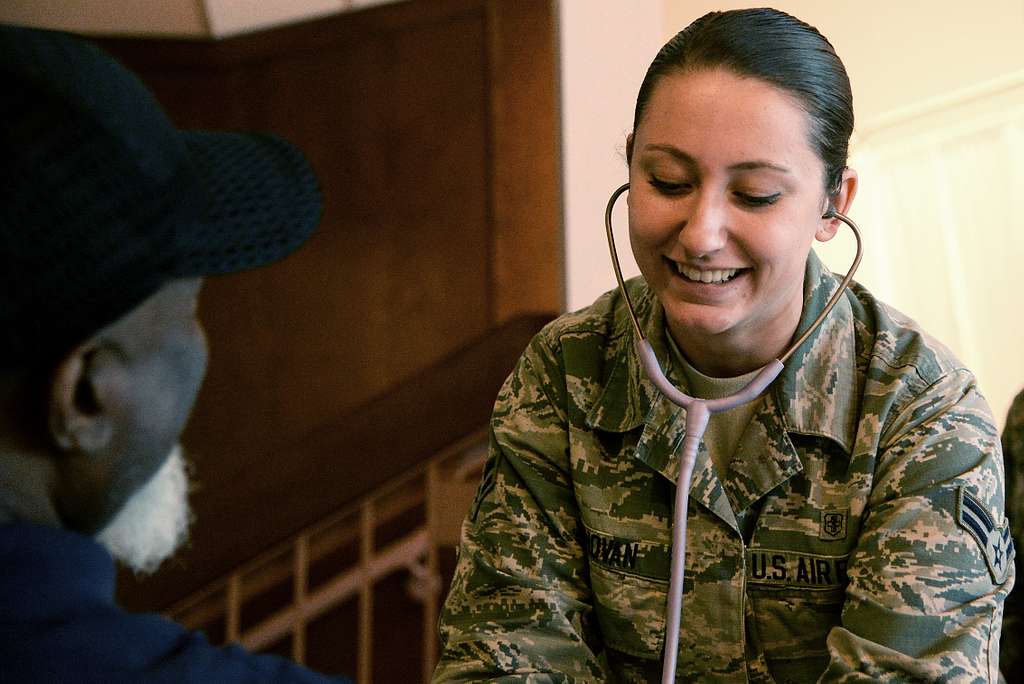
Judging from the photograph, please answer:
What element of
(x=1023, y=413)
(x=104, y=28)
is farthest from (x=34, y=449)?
(x=104, y=28)

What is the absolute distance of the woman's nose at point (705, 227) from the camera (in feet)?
3.92

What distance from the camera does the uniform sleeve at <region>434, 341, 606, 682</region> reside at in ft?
4.17

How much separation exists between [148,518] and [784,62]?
0.80 metres

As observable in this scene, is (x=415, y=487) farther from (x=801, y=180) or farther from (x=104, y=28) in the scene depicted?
(x=801, y=180)

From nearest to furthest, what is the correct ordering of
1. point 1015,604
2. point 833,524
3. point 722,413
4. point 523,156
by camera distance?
point 833,524
point 722,413
point 1015,604
point 523,156

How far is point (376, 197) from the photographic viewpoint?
331 cm

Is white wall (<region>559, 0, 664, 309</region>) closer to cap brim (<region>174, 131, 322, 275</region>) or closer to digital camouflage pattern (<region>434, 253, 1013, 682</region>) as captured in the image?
digital camouflage pattern (<region>434, 253, 1013, 682</region>)

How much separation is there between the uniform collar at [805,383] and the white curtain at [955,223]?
1.02m

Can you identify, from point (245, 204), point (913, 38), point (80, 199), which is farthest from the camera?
point (913, 38)

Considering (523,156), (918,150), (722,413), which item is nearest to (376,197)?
(523,156)

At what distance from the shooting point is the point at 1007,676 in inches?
62.7

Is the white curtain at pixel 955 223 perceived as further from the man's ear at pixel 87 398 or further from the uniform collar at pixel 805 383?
the man's ear at pixel 87 398

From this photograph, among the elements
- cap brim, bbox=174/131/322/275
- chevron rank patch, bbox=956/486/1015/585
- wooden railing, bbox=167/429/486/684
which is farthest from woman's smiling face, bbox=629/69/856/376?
wooden railing, bbox=167/429/486/684

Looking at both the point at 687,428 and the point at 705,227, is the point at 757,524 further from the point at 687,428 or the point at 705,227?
the point at 705,227
